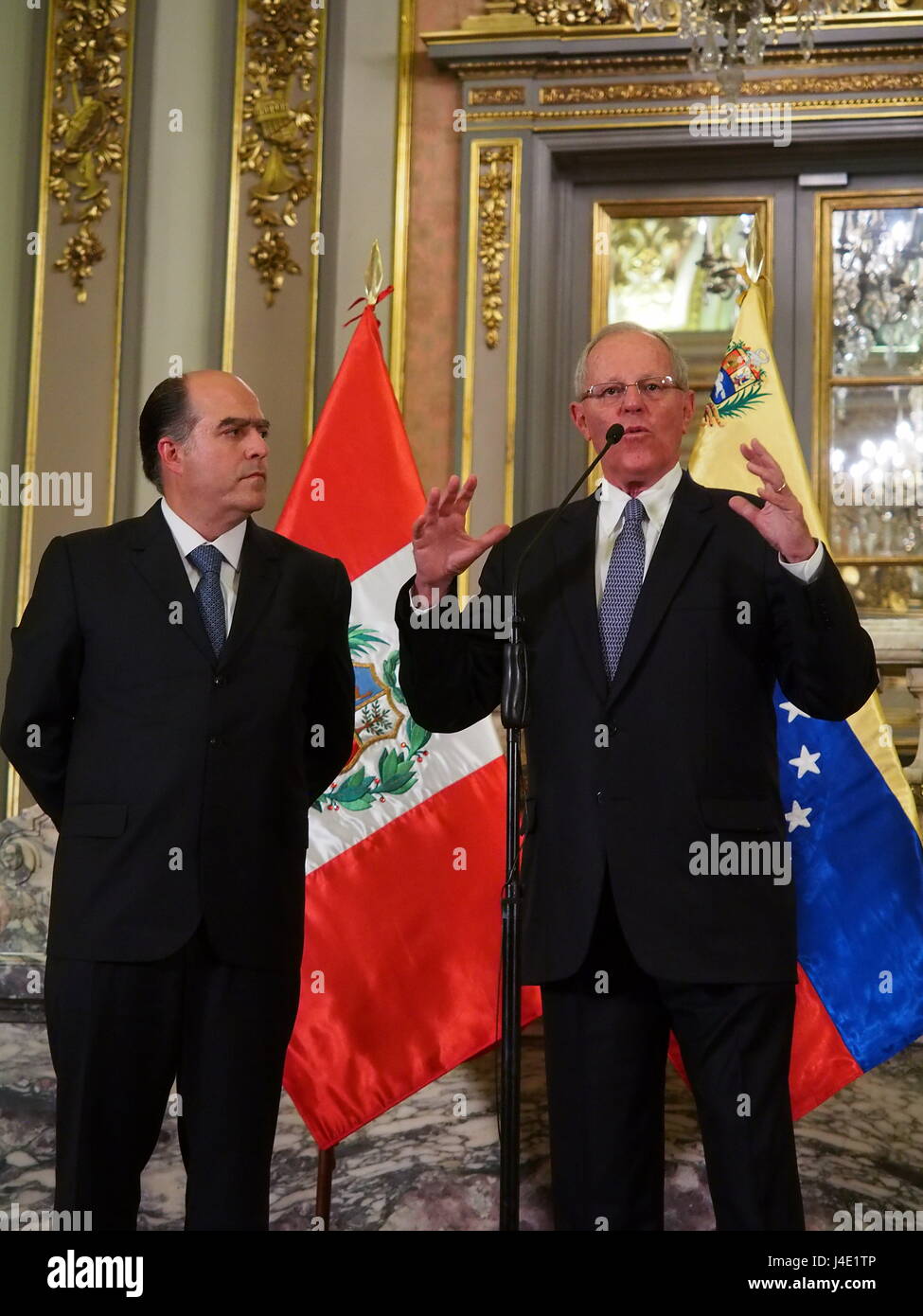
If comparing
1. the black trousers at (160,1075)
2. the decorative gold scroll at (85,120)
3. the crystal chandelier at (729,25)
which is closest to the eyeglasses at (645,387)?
the black trousers at (160,1075)

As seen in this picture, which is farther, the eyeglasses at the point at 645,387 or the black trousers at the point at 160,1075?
the eyeglasses at the point at 645,387

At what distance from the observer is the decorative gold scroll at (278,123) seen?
468 cm

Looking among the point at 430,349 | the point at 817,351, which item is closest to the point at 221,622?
the point at 430,349

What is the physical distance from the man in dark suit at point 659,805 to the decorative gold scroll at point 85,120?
114 inches

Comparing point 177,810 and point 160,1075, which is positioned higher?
point 177,810

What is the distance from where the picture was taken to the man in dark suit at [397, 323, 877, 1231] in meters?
2.09

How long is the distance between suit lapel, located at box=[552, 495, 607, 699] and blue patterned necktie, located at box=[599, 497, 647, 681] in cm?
2

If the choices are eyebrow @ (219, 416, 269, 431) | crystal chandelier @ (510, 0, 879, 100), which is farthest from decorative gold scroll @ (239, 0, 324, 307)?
eyebrow @ (219, 416, 269, 431)

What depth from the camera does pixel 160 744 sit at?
227 centimetres

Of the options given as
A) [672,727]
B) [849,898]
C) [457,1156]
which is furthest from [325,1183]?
[672,727]

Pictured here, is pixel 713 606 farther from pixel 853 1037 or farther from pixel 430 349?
pixel 430 349

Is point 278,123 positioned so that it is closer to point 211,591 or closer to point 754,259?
point 754,259

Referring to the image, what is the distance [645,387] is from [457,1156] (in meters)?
1.71

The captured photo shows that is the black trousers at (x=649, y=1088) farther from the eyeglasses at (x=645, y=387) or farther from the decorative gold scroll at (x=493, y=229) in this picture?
the decorative gold scroll at (x=493, y=229)
